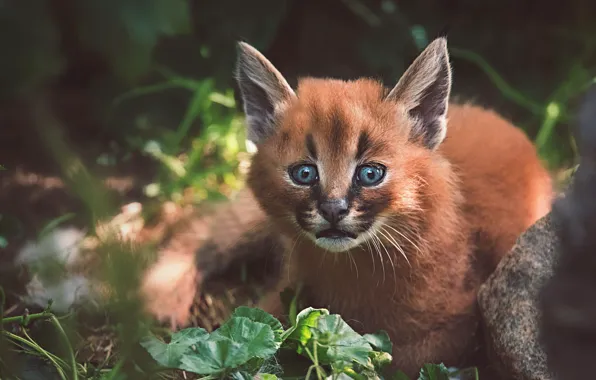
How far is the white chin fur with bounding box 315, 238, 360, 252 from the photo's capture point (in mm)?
2682

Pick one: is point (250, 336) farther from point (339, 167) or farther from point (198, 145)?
point (198, 145)

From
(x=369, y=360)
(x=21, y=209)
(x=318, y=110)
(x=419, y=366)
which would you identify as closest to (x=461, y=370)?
(x=419, y=366)

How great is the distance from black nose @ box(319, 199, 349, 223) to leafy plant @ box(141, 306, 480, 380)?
1.02 feet

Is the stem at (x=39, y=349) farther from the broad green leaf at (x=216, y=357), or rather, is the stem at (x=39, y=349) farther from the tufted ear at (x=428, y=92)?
the tufted ear at (x=428, y=92)

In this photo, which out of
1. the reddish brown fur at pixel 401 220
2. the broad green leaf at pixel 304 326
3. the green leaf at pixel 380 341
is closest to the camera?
the broad green leaf at pixel 304 326

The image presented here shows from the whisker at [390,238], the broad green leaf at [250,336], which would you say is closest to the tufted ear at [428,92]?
the whisker at [390,238]

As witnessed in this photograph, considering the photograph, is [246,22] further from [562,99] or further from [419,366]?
[419,366]

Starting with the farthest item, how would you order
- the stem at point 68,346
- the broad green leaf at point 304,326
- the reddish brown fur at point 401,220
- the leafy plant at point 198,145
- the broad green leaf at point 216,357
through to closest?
1. the leafy plant at point 198,145
2. the reddish brown fur at point 401,220
3. the broad green leaf at point 304,326
4. the stem at point 68,346
5. the broad green leaf at point 216,357

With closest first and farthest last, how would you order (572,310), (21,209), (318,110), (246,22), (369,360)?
(572,310)
(369,360)
(318,110)
(21,209)
(246,22)

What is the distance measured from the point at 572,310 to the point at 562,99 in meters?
2.98

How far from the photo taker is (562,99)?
491 cm

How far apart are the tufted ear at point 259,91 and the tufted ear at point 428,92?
414 mm

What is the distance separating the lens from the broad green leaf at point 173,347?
2.36 meters

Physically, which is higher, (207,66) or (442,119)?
(207,66)
